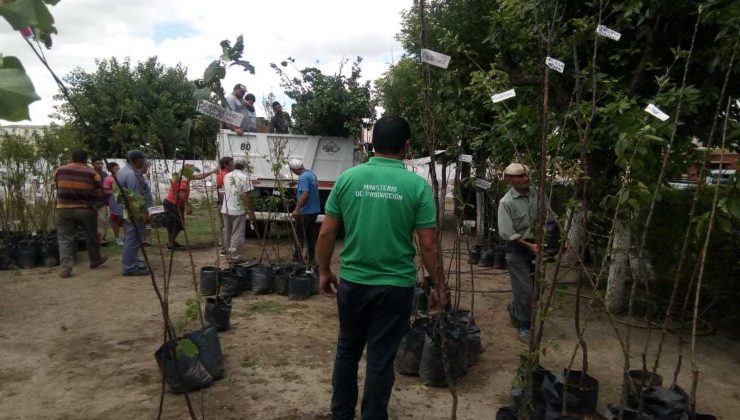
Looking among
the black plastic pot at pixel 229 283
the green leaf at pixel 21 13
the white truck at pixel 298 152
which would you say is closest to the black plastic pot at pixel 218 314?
the black plastic pot at pixel 229 283

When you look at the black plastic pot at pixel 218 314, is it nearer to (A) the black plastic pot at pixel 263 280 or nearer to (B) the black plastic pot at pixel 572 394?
(A) the black plastic pot at pixel 263 280

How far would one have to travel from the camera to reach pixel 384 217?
2760 millimetres

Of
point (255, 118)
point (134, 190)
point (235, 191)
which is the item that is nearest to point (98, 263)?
point (134, 190)

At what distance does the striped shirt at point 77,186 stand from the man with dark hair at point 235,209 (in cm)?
166

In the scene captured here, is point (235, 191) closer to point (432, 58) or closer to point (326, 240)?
point (326, 240)

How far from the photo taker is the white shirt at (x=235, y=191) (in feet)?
24.4

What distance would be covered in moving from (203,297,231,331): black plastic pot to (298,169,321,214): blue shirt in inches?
107

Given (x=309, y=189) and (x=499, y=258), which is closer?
(x=309, y=189)

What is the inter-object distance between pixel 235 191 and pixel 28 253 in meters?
3.44

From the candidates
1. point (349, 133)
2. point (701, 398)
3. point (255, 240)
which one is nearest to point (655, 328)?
point (701, 398)

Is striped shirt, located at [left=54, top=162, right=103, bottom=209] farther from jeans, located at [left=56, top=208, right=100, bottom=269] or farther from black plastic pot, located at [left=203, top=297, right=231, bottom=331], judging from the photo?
black plastic pot, located at [left=203, top=297, right=231, bottom=331]

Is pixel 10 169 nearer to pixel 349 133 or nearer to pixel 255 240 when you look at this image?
pixel 255 240

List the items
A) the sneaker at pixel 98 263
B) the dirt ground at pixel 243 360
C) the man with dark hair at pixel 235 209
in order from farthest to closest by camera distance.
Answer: the sneaker at pixel 98 263 → the man with dark hair at pixel 235 209 → the dirt ground at pixel 243 360

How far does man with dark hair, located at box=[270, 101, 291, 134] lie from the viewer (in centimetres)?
991
